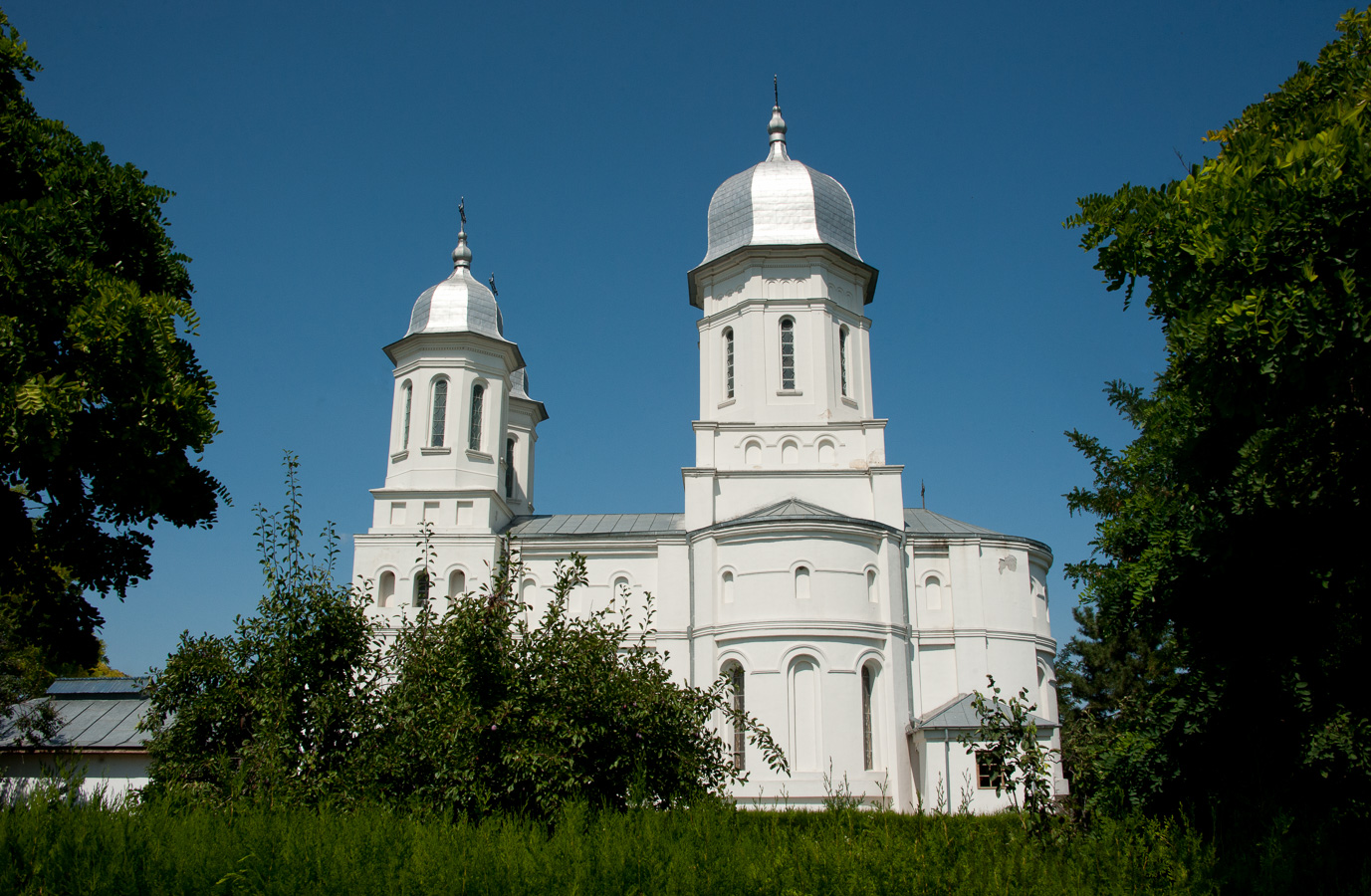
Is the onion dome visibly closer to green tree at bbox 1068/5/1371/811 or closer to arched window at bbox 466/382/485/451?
arched window at bbox 466/382/485/451

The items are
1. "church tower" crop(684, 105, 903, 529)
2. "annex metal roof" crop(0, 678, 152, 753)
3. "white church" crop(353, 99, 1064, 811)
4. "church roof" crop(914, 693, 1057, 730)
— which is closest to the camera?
"annex metal roof" crop(0, 678, 152, 753)

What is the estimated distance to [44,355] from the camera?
9.29 m

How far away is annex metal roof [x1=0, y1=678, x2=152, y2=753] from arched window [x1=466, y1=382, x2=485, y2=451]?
10047mm

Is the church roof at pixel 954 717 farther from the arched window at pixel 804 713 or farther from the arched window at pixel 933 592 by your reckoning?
the arched window at pixel 804 713

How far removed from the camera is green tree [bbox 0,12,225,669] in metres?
9.14

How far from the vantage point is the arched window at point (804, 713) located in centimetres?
2289

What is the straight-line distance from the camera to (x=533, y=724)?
8.70 meters

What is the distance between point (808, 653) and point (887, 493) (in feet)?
17.3

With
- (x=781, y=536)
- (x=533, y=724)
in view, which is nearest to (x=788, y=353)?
(x=781, y=536)

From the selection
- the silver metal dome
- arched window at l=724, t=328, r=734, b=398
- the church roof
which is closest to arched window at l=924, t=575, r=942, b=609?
the church roof

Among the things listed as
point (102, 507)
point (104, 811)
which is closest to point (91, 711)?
point (102, 507)

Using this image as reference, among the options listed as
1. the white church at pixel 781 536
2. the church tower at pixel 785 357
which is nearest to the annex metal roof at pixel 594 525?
the white church at pixel 781 536

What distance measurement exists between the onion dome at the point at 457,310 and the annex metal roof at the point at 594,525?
5521 millimetres

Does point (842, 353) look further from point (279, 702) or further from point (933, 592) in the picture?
point (279, 702)
